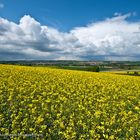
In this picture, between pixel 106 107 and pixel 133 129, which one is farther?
pixel 106 107

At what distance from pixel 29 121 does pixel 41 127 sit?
1332 millimetres

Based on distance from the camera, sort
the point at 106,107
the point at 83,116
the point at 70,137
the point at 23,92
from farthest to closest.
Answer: the point at 23,92 < the point at 106,107 < the point at 83,116 < the point at 70,137

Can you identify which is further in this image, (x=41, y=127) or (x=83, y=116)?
(x=83, y=116)

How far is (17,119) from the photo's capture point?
37.1 feet

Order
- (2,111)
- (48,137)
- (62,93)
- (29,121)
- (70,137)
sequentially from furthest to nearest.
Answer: (62,93) → (2,111) → (29,121) → (48,137) → (70,137)

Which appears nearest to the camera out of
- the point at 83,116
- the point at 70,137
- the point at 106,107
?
the point at 70,137

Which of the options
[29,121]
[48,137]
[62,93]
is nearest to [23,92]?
[62,93]

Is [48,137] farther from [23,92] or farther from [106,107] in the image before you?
[23,92]

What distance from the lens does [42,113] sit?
40.7ft

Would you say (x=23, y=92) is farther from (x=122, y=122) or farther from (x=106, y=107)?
(x=122, y=122)

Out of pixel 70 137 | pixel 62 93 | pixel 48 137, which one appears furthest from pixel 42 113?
pixel 62 93

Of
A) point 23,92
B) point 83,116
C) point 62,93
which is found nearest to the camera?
point 83,116

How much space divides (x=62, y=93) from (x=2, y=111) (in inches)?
208

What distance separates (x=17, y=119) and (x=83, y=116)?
255cm
